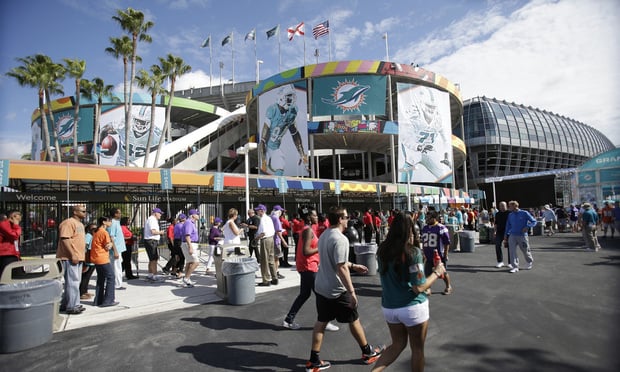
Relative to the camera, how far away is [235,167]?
143ft

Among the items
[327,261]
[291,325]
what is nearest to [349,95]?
[291,325]

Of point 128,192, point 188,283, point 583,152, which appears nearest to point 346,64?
point 128,192

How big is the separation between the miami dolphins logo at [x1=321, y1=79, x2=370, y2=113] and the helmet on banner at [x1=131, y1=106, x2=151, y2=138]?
933 inches

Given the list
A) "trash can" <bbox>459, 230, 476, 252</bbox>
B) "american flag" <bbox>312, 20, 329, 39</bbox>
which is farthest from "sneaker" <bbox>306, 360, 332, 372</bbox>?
"american flag" <bbox>312, 20, 329, 39</bbox>

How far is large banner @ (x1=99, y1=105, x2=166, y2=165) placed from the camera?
3697cm

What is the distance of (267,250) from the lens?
286 inches

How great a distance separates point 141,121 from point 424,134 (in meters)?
32.2

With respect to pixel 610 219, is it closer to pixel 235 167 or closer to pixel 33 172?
pixel 33 172

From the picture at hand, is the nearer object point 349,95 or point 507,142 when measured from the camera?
point 349,95

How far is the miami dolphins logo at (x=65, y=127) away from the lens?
125 ft

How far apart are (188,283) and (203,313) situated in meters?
2.06

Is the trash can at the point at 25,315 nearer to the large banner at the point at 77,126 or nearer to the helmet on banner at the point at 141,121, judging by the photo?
the helmet on banner at the point at 141,121

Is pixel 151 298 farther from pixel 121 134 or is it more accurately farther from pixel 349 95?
pixel 121 134

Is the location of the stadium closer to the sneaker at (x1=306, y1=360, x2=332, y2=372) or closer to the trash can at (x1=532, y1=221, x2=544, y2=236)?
the trash can at (x1=532, y1=221, x2=544, y2=236)
